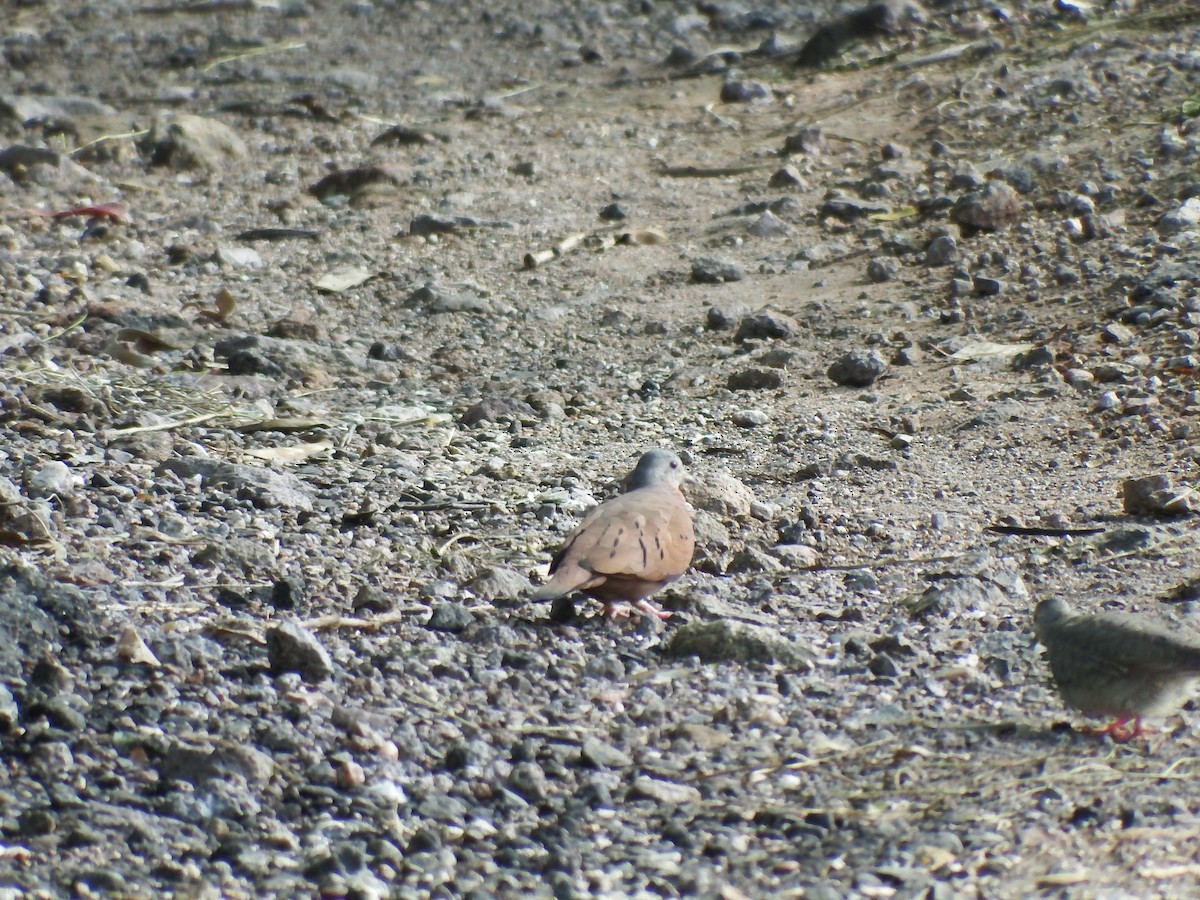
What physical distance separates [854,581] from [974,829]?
1415mm

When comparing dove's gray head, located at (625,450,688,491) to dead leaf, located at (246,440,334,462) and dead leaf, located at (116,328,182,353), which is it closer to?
dead leaf, located at (246,440,334,462)

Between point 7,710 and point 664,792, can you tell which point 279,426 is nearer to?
point 7,710

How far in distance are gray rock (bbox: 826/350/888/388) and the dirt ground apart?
0.03 meters

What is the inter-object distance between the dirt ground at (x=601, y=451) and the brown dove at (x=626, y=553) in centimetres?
13

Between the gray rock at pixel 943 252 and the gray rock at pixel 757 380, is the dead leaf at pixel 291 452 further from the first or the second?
the gray rock at pixel 943 252

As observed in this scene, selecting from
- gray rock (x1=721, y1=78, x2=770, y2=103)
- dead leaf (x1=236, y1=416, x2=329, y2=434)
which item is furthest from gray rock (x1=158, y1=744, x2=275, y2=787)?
gray rock (x1=721, y1=78, x2=770, y2=103)

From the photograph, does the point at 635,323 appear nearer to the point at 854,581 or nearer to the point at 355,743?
the point at 854,581

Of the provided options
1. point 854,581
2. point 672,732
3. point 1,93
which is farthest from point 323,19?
point 672,732

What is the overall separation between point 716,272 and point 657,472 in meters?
2.77

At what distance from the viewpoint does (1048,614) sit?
348cm

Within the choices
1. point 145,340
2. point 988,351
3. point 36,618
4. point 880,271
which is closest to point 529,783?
point 36,618

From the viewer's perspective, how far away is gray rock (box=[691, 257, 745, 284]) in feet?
23.3

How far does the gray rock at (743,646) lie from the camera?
3.69m

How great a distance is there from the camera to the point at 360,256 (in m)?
7.70
